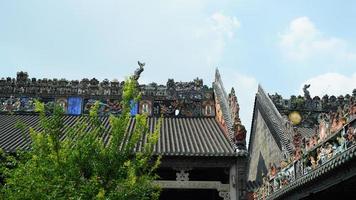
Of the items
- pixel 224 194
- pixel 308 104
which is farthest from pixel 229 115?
pixel 308 104

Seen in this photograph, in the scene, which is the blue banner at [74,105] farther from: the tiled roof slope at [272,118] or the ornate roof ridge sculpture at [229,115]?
the tiled roof slope at [272,118]

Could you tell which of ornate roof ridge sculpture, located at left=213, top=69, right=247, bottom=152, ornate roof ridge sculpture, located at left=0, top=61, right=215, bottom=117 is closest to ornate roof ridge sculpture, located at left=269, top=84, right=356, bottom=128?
ornate roof ridge sculpture, located at left=213, top=69, right=247, bottom=152

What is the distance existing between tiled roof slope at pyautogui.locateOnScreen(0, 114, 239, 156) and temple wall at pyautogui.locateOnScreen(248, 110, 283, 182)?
309cm

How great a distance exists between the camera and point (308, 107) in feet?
75.6

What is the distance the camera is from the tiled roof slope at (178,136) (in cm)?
1478

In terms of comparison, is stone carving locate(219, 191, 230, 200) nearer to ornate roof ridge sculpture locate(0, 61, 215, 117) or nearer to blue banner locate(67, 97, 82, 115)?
ornate roof ridge sculpture locate(0, 61, 215, 117)

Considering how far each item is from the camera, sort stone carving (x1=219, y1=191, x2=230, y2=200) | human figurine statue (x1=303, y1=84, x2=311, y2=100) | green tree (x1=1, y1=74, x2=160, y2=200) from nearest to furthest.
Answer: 1. green tree (x1=1, y1=74, x2=160, y2=200)
2. stone carving (x1=219, y1=191, x2=230, y2=200)
3. human figurine statue (x1=303, y1=84, x2=311, y2=100)

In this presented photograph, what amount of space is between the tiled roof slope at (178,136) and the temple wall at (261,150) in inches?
122

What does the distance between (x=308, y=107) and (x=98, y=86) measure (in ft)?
30.6

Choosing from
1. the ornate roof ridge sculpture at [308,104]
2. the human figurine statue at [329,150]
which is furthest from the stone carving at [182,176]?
the ornate roof ridge sculpture at [308,104]

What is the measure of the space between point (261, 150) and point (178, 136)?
25.4 feet

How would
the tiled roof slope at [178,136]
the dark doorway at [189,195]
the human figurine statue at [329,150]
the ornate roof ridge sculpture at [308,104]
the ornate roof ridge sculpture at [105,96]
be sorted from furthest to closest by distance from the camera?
the ornate roof ridge sculpture at [308,104]
the ornate roof ridge sculpture at [105,96]
the dark doorway at [189,195]
the tiled roof slope at [178,136]
the human figurine statue at [329,150]

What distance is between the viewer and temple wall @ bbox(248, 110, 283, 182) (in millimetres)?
21188

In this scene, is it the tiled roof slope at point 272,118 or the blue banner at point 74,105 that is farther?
the blue banner at point 74,105
